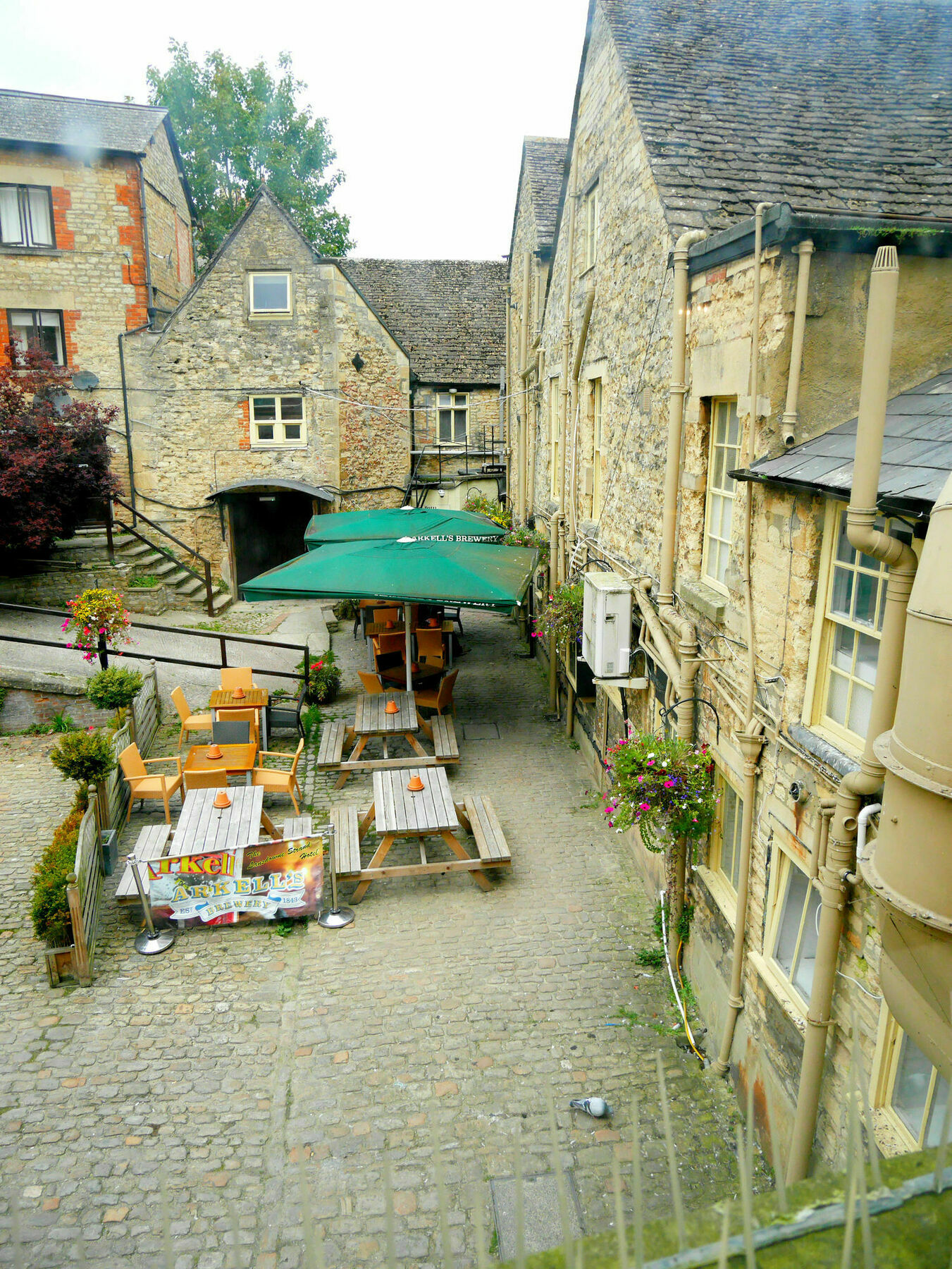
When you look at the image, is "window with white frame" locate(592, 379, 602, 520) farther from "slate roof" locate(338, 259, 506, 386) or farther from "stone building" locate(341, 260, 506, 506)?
"slate roof" locate(338, 259, 506, 386)

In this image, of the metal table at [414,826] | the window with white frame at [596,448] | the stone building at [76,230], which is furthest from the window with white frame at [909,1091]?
the stone building at [76,230]

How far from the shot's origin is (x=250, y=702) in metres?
11.2

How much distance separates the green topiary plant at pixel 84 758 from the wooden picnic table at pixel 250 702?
251 cm

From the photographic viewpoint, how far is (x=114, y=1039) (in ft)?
20.7

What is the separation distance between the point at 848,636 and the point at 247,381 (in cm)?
1848

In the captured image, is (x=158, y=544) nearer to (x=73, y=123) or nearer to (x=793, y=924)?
(x=73, y=123)

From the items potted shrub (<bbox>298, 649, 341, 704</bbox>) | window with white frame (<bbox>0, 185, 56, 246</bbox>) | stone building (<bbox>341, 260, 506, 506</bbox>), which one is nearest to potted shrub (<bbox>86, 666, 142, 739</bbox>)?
potted shrub (<bbox>298, 649, 341, 704</bbox>)

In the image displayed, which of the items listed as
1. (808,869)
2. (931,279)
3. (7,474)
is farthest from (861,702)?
(7,474)

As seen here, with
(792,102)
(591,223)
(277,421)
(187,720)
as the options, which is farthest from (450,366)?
(792,102)

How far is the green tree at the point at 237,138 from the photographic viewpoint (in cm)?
2961

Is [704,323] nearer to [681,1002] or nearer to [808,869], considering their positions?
[808,869]

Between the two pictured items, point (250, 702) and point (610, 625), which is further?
point (250, 702)

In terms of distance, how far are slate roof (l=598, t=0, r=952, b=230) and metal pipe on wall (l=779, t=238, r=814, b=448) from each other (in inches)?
50.1

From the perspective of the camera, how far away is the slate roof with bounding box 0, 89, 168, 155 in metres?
18.8
